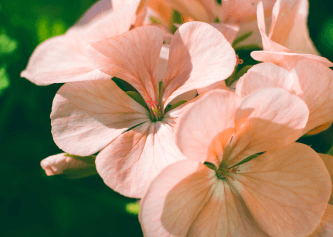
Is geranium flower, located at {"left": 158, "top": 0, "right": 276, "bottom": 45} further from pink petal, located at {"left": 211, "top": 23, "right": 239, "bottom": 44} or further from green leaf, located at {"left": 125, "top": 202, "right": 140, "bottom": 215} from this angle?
green leaf, located at {"left": 125, "top": 202, "right": 140, "bottom": 215}

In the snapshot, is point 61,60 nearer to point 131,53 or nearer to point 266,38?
point 131,53

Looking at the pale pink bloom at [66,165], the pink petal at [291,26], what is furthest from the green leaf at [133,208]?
the pink petal at [291,26]

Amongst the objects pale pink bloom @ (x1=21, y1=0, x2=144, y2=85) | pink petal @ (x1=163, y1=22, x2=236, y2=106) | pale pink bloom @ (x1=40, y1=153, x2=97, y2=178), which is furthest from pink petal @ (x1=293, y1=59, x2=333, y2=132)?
pale pink bloom @ (x1=40, y1=153, x2=97, y2=178)

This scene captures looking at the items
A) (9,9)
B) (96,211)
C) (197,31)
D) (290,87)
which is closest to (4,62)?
(9,9)

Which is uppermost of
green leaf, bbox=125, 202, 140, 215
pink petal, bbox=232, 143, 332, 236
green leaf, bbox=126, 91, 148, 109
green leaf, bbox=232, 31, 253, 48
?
green leaf, bbox=232, 31, 253, 48

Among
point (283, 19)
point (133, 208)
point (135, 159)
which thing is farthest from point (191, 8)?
point (133, 208)
